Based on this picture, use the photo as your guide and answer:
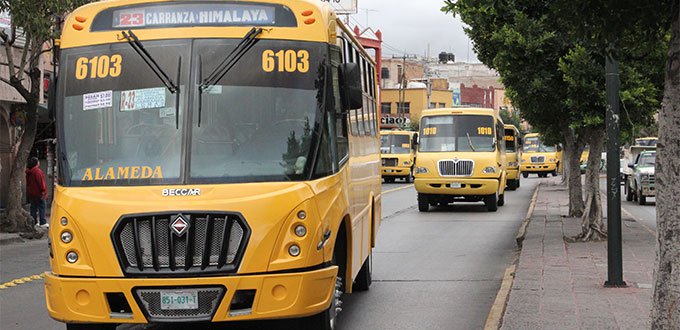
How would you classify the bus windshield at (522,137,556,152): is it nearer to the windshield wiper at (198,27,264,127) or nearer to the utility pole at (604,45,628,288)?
the utility pole at (604,45,628,288)

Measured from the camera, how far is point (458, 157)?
25984mm

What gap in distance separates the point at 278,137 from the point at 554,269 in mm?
5940

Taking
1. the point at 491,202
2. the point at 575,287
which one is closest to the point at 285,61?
the point at 575,287

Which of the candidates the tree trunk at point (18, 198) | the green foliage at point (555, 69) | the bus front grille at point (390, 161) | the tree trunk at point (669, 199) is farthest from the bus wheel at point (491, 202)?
the bus front grille at point (390, 161)

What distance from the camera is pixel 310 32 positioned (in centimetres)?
766

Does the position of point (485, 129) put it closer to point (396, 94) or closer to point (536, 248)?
point (536, 248)

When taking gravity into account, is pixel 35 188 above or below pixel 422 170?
below

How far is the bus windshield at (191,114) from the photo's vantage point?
7.23 m

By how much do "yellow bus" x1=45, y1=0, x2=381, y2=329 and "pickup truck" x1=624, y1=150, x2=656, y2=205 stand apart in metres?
24.7

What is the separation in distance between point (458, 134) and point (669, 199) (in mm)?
20224

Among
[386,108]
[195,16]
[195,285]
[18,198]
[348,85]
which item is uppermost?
[386,108]

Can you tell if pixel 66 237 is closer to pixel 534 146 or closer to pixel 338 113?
pixel 338 113

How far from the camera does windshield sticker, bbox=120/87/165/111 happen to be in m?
7.38

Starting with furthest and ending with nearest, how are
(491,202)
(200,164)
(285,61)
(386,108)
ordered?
(386,108) → (491,202) → (285,61) → (200,164)
